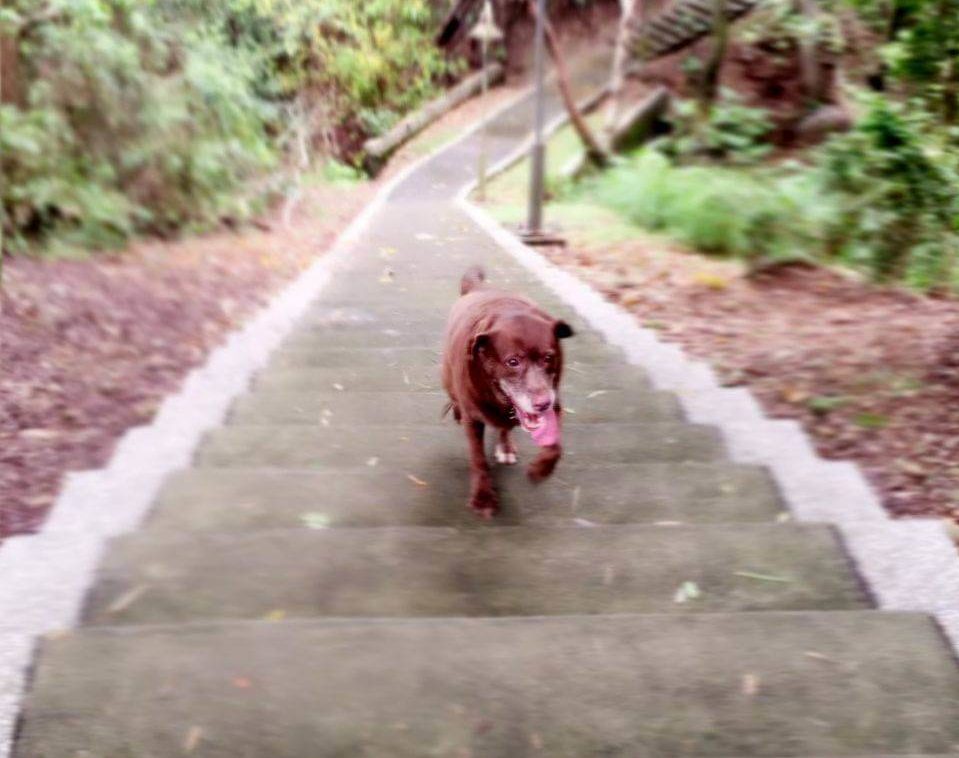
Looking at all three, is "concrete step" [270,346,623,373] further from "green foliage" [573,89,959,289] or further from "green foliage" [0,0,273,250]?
"green foliage" [0,0,273,250]

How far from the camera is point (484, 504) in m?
2.93

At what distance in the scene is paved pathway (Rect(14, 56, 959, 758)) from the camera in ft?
5.65

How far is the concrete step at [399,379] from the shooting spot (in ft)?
13.3

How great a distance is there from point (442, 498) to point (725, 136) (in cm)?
1344

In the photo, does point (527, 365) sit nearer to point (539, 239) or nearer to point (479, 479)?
point (479, 479)

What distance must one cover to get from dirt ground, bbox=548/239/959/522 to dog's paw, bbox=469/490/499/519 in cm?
151

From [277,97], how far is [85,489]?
958 centimetres

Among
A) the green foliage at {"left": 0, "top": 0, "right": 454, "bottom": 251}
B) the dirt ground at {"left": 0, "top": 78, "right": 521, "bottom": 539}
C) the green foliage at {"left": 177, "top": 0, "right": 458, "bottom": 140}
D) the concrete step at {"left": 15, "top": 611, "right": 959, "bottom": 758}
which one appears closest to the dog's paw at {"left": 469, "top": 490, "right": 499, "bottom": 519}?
the concrete step at {"left": 15, "top": 611, "right": 959, "bottom": 758}

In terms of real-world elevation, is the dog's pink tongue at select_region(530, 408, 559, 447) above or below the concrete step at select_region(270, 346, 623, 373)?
above

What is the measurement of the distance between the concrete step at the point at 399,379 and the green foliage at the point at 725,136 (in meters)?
10.9

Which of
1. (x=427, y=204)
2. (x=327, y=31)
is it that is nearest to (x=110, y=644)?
(x=327, y=31)

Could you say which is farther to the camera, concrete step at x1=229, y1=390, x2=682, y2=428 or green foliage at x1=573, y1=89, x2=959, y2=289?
green foliage at x1=573, y1=89, x2=959, y2=289

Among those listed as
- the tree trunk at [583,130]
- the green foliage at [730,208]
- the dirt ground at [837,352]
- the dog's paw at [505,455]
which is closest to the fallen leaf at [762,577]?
the dog's paw at [505,455]

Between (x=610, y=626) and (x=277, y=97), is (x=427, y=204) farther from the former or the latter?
(x=610, y=626)
